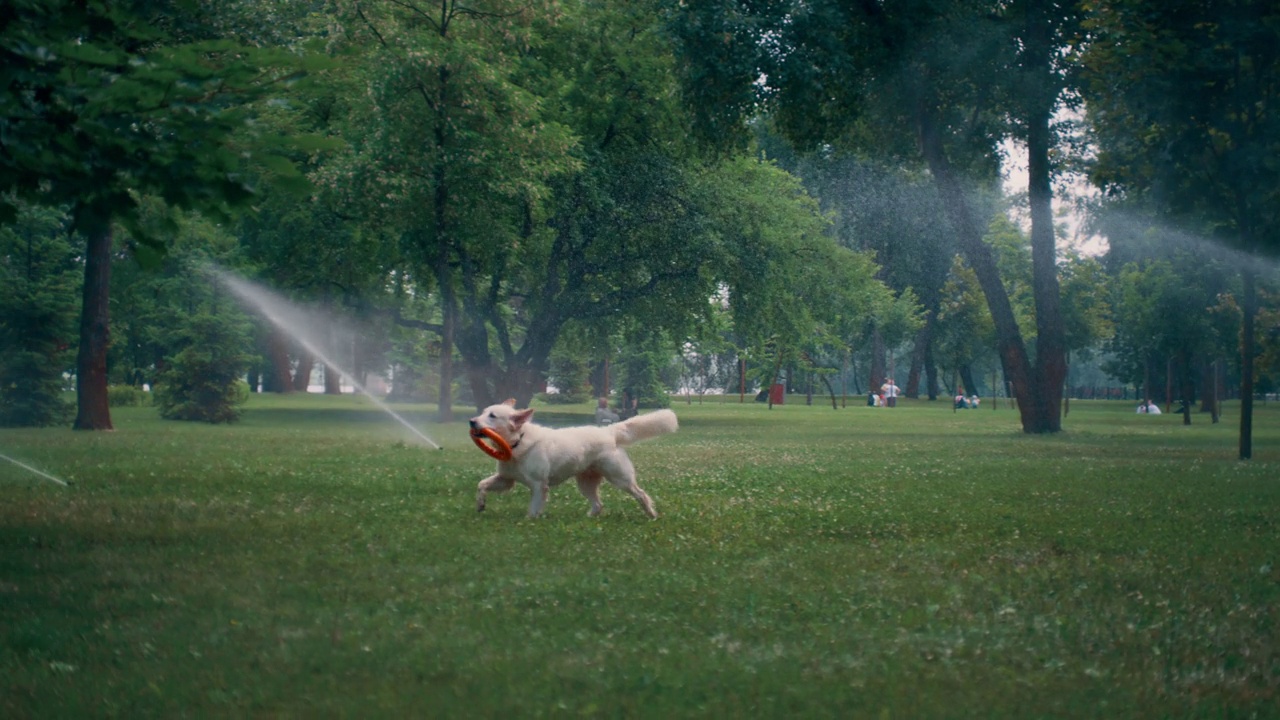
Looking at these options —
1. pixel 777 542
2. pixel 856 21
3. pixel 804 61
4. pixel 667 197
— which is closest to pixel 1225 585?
pixel 777 542

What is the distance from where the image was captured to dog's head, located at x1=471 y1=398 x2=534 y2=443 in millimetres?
12586

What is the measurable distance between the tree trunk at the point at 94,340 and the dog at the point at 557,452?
71.7ft

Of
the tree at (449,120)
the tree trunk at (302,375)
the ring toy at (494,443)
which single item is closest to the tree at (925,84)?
the tree at (449,120)

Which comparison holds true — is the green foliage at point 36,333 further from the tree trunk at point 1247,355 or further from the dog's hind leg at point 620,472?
the tree trunk at point 1247,355

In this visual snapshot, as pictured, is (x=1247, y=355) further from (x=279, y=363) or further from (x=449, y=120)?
(x=279, y=363)

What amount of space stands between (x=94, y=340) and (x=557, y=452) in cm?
2381

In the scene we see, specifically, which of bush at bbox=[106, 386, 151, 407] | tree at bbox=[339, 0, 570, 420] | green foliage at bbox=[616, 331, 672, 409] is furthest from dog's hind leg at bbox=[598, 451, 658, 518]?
bush at bbox=[106, 386, 151, 407]

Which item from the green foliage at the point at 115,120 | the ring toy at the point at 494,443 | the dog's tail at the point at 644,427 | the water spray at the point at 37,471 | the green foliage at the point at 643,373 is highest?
the green foliage at the point at 115,120

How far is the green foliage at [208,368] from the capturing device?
42.5m

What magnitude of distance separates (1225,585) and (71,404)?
116ft

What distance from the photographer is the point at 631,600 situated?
845 centimetres

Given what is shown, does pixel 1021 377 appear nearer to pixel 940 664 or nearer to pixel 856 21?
pixel 856 21

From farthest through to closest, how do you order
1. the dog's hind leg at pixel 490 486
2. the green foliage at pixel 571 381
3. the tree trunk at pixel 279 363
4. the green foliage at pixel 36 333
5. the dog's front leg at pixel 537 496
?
the tree trunk at pixel 279 363 → the green foliage at pixel 571 381 → the green foliage at pixel 36 333 → the dog's hind leg at pixel 490 486 → the dog's front leg at pixel 537 496

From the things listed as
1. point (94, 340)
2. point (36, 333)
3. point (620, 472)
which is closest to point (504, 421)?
point (620, 472)
